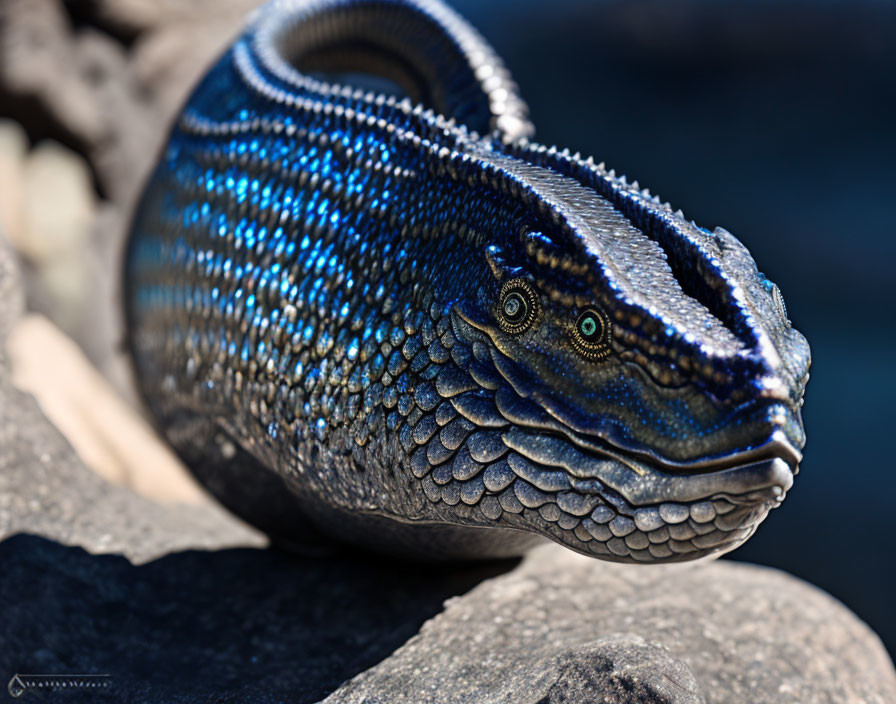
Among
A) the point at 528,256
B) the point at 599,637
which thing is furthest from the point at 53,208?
the point at 599,637

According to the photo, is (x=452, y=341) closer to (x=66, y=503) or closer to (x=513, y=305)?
(x=513, y=305)

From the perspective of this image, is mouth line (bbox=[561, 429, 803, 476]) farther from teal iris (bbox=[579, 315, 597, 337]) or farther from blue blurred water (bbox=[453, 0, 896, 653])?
blue blurred water (bbox=[453, 0, 896, 653])

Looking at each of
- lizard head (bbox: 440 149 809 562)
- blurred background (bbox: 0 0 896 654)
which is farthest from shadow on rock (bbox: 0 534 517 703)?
blurred background (bbox: 0 0 896 654)

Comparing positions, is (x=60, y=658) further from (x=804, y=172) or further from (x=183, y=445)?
(x=804, y=172)

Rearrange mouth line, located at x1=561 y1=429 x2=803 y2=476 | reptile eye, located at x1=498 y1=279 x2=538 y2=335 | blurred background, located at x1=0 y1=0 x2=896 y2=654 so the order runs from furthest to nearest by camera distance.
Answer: blurred background, located at x1=0 y1=0 x2=896 y2=654 < reptile eye, located at x1=498 y1=279 x2=538 y2=335 < mouth line, located at x1=561 y1=429 x2=803 y2=476

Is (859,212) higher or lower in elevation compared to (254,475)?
higher

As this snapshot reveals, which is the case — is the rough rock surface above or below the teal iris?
below

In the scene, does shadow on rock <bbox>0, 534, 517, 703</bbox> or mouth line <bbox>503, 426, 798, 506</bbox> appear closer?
mouth line <bbox>503, 426, 798, 506</bbox>

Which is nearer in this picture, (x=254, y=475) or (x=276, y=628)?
(x=276, y=628)
